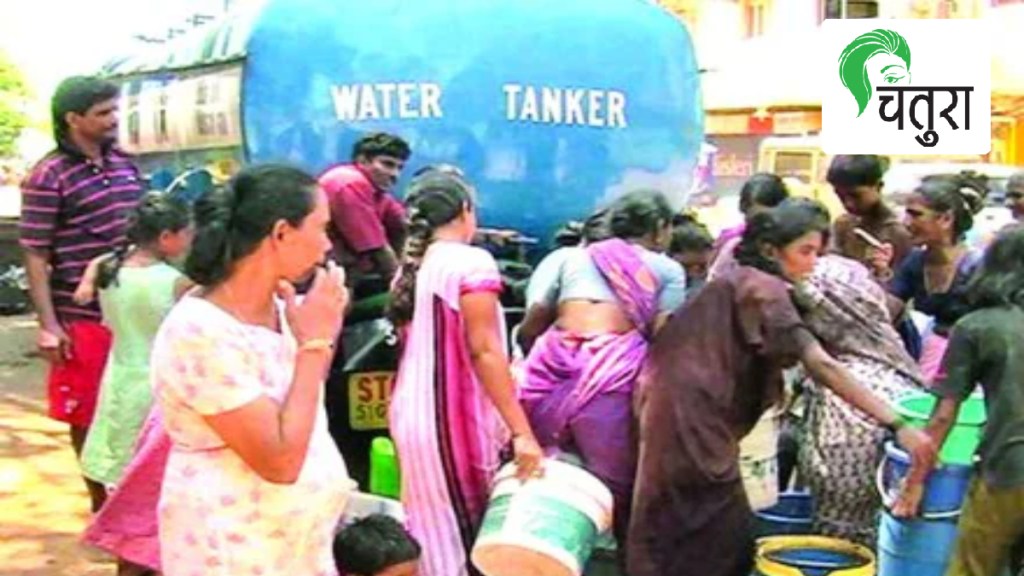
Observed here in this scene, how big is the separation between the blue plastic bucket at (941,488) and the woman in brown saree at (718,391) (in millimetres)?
174

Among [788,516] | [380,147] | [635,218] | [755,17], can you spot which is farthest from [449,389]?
[755,17]

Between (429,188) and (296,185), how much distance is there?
1364 millimetres

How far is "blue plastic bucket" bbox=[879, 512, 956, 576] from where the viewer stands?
3.74m

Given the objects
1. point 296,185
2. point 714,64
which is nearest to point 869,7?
point 714,64

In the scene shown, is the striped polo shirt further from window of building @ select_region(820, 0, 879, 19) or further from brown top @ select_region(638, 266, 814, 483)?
window of building @ select_region(820, 0, 879, 19)

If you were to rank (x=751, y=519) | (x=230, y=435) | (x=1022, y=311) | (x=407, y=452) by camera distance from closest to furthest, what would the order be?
(x=230, y=435) < (x=1022, y=311) < (x=407, y=452) < (x=751, y=519)

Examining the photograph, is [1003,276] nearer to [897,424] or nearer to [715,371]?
[897,424]

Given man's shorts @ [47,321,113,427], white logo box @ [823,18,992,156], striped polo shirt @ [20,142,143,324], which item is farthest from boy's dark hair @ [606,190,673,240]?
white logo box @ [823,18,992,156]

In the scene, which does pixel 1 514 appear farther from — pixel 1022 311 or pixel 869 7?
pixel 869 7

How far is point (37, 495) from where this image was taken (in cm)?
609

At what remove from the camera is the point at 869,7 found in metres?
21.7

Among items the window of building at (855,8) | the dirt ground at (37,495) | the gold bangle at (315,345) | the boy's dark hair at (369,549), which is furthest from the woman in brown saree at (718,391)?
the window of building at (855,8)

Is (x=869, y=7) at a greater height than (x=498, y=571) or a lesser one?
greater

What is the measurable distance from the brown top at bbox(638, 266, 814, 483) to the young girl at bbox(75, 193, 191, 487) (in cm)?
143
